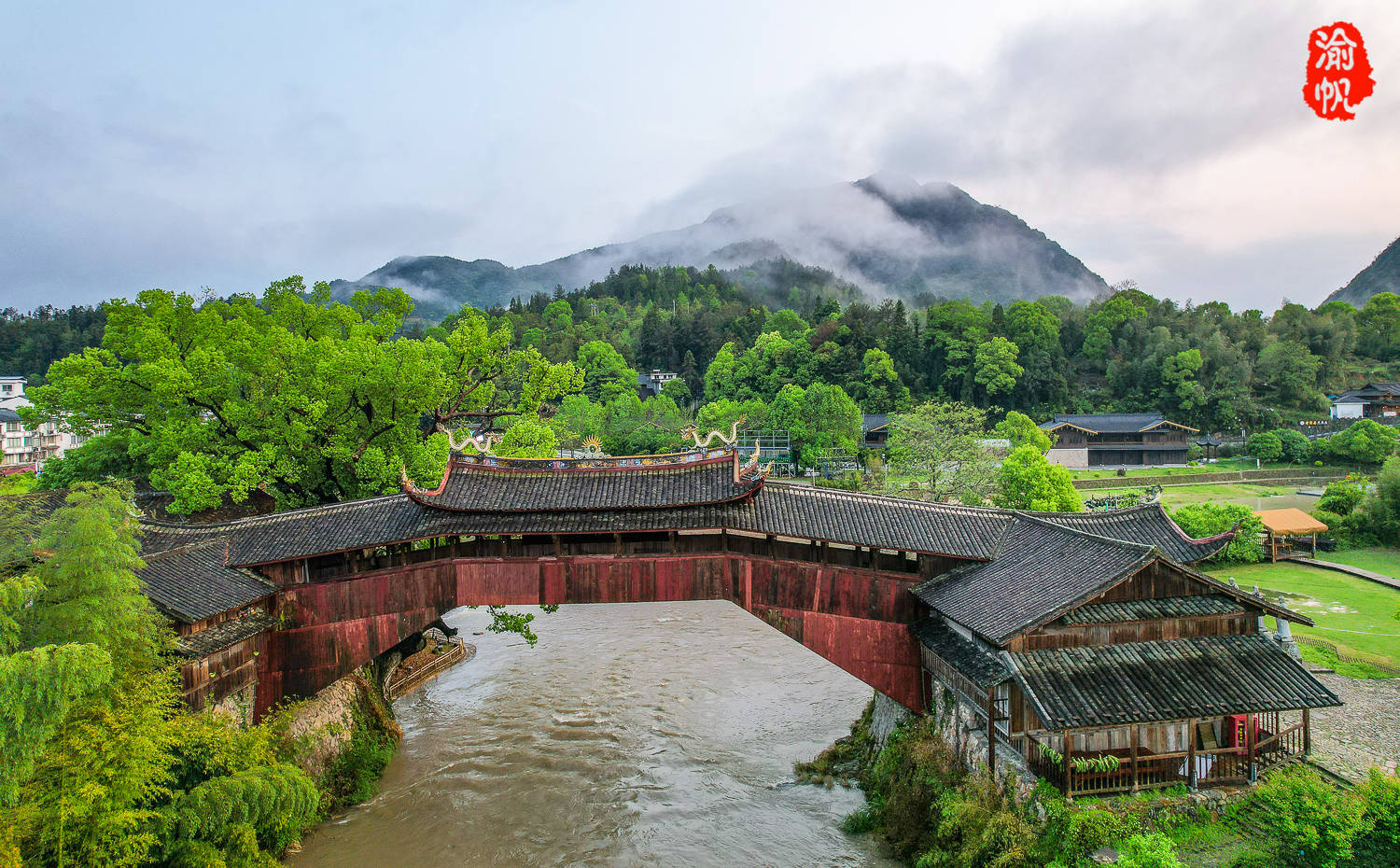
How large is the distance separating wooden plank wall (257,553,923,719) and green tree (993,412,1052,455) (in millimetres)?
40760

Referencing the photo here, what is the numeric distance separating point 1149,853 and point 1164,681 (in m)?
3.55

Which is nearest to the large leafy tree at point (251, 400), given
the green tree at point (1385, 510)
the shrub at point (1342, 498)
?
the green tree at point (1385, 510)

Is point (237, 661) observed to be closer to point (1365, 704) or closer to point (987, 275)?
point (1365, 704)

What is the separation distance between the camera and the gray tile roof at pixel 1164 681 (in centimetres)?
1316

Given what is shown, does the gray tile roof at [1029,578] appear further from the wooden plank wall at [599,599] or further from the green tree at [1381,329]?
the green tree at [1381,329]

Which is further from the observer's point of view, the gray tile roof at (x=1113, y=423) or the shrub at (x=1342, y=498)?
the gray tile roof at (x=1113, y=423)

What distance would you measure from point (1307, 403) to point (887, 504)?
71.0 m

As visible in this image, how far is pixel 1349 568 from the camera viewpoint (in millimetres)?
32812

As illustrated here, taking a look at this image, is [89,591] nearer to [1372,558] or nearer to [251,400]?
[251,400]

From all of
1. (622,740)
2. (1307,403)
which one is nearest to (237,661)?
(622,740)

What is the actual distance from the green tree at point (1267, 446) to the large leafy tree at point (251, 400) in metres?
58.7

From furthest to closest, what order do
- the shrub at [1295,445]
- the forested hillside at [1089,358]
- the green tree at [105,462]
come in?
the forested hillside at [1089,358] → the shrub at [1295,445] → the green tree at [105,462]

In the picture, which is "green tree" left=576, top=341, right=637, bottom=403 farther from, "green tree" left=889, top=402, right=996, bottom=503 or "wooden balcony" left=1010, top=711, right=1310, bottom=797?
"wooden balcony" left=1010, top=711, right=1310, bottom=797

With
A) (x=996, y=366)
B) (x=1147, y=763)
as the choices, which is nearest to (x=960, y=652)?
(x=1147, y=763)
